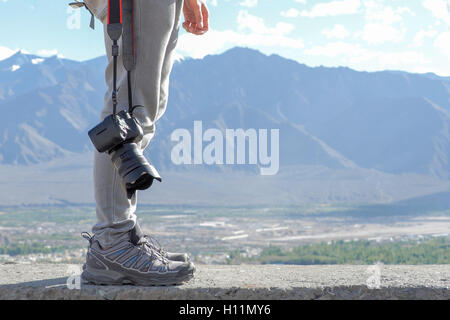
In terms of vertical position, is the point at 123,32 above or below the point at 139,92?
above

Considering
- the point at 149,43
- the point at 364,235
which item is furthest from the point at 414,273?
the point at 364,235

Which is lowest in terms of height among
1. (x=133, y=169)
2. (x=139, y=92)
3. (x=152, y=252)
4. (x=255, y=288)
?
(x=255, y=288)

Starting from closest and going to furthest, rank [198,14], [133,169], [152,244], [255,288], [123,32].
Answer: [133,169]
[123,32]
[255,288]
[152,244]
[198,14]

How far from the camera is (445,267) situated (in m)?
2.97

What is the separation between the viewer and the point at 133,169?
1916 millimetres

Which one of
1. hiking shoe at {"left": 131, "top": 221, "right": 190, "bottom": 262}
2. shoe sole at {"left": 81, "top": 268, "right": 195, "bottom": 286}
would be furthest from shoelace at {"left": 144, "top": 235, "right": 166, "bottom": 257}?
shoe sole at {"left": 81, "top": 268, "right": 195, "bottom": 286}

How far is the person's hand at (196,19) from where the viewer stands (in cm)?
265

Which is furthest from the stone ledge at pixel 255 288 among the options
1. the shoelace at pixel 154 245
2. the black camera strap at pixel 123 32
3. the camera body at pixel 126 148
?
Result: the black camera strap at pixel 123 32

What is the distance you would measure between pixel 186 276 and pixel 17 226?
4272 inches

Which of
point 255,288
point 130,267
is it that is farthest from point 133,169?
point 255,288

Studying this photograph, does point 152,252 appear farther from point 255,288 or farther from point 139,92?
point 139,92

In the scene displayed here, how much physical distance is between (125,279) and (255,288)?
52 centimetres

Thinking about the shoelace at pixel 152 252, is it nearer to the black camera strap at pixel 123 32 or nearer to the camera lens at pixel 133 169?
the camera lens at pixel 133 169

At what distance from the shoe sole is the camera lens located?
1.55 ft
